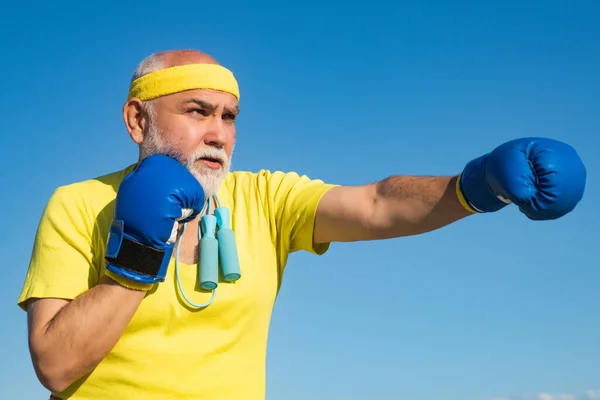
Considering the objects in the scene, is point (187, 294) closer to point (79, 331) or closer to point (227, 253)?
point (227, 253)

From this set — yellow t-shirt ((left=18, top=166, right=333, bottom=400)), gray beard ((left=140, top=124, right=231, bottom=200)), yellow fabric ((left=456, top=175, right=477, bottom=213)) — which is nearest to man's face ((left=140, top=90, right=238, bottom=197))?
gray beard ((left=140, top=124, right=231, bottom=200))

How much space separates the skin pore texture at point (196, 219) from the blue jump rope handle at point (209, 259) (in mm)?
110

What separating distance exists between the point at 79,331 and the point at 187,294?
586 mm

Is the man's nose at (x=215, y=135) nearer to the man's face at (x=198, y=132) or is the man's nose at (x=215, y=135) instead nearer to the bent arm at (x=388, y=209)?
the man's face at (x=198, y=132)

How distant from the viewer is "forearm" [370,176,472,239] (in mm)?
4031

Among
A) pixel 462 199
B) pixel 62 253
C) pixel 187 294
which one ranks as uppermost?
pixel 462 199

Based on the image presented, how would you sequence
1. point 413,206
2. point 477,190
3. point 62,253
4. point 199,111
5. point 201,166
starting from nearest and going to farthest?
point 477,190 < point 413,206 < point 62,253 < point 201,166 < point 199,111

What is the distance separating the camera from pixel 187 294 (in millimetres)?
4332

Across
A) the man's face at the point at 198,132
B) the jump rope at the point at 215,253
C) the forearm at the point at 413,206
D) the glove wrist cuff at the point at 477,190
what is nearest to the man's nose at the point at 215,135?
the man's face at the point at 198,132

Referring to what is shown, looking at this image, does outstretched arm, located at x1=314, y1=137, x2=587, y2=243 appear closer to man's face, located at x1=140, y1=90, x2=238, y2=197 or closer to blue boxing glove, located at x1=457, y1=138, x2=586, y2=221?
blue boxing glove, located at x1=457, y1=138, x2=586, y2=221

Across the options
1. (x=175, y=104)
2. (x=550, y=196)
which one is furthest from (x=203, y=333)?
(x=550, y=196)

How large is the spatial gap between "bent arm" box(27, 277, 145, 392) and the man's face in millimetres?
804

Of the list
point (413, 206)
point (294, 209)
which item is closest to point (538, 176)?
point (413, 206)

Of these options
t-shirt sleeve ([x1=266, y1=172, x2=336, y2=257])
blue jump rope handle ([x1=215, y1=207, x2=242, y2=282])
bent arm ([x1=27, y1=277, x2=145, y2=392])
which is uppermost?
t-shirt sleeve ([x1=266, y1=172, x2=336, y2=257])
